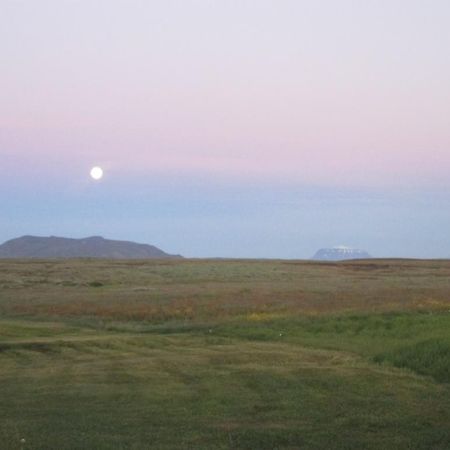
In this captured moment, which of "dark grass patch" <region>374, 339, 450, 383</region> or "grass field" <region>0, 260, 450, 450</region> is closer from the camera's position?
"grass field" <region>0, 260, 450, 450</region>

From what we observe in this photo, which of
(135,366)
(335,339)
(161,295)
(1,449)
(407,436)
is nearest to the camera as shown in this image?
(1,449)

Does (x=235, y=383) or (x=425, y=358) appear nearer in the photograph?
(x=235, y=383)

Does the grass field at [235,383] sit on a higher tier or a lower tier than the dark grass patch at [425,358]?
lower

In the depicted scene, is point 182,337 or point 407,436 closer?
point 407,436

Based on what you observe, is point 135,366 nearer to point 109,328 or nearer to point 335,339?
point 335,339

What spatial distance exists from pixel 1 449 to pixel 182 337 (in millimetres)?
16093

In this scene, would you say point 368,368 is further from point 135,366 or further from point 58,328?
point 58,328

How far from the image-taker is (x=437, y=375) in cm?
1695

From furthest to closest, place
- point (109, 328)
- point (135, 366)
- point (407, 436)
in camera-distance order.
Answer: point (109, 328) → point (135, 366) → point (407, 436)

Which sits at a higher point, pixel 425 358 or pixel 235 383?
pixel 425 358

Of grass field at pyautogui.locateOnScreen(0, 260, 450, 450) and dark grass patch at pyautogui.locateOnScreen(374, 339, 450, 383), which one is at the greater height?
dark grass patch at pyautogui.locateOnScreen(374, 339, 450, 383)

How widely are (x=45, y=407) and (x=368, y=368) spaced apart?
7922 millimetres

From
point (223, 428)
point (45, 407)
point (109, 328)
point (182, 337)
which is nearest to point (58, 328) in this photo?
point (109, 328)

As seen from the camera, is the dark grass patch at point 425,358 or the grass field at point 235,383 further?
the dark grass patch at point 425,358
